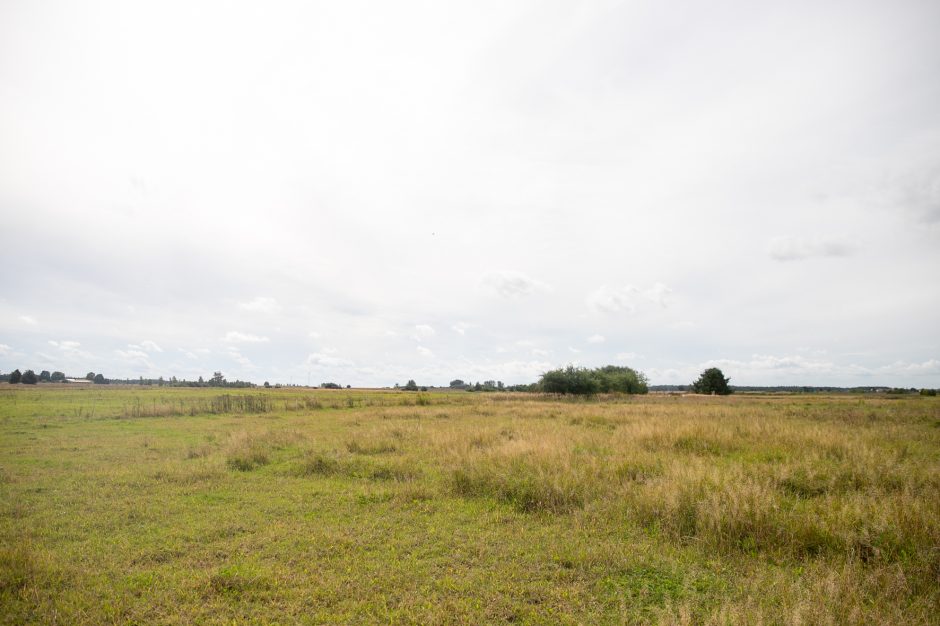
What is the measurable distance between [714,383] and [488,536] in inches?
3393

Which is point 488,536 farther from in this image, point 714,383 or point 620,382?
point 714,383

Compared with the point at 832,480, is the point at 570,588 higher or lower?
lower

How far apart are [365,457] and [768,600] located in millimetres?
12020

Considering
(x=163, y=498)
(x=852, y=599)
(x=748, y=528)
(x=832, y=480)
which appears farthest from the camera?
(x=163, y=498)

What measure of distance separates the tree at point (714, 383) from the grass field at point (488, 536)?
7337cm

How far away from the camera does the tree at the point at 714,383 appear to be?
79375 millimetres

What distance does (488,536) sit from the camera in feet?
26.0

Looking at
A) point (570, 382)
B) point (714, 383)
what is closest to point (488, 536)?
point (570, 382)

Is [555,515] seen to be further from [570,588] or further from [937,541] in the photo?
[937,541]

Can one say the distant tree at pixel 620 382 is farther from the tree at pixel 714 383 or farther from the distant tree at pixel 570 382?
the tree at pixel 714 383

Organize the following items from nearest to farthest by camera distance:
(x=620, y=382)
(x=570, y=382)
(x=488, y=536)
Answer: (x=488, y=536) < (x=570, y=382) < (x=620, y=382)

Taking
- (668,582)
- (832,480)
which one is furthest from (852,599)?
(832,480)

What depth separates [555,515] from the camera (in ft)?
29.0

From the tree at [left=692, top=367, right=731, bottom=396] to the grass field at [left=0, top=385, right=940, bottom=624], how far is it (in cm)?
7337
